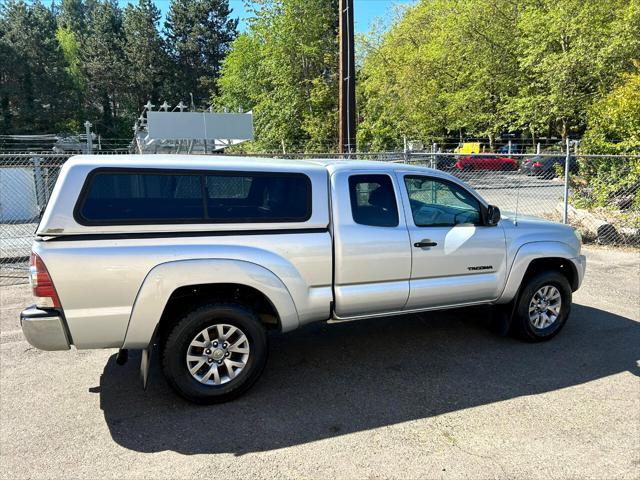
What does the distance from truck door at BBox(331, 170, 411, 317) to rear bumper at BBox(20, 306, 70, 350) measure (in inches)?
79.7

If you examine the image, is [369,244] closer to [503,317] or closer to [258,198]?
[258,198]

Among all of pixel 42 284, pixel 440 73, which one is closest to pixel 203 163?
pixel 42 284

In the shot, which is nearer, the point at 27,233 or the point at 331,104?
the point at 27,233

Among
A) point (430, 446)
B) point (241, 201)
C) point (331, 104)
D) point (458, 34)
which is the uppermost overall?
point (458, 34)

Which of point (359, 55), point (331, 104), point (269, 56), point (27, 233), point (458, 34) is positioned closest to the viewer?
point (27, 233)

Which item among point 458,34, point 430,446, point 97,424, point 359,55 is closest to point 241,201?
point 97,424

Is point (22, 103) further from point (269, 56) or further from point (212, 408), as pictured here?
point (212, 408)

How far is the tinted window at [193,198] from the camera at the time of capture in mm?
3246

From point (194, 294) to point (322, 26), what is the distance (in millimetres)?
29967

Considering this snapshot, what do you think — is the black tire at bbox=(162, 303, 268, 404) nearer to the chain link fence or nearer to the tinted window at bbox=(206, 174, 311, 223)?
the tinted window at bbox=(206, 174, 311, 223)

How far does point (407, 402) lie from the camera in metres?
3.65

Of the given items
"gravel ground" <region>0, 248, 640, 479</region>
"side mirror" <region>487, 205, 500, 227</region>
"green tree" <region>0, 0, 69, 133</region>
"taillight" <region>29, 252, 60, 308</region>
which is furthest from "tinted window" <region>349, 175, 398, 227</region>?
"green tree" <region>0, 0, 69, 133</region>

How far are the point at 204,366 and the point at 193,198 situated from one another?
1.28 metres

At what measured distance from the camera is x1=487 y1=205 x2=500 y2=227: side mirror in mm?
4359
